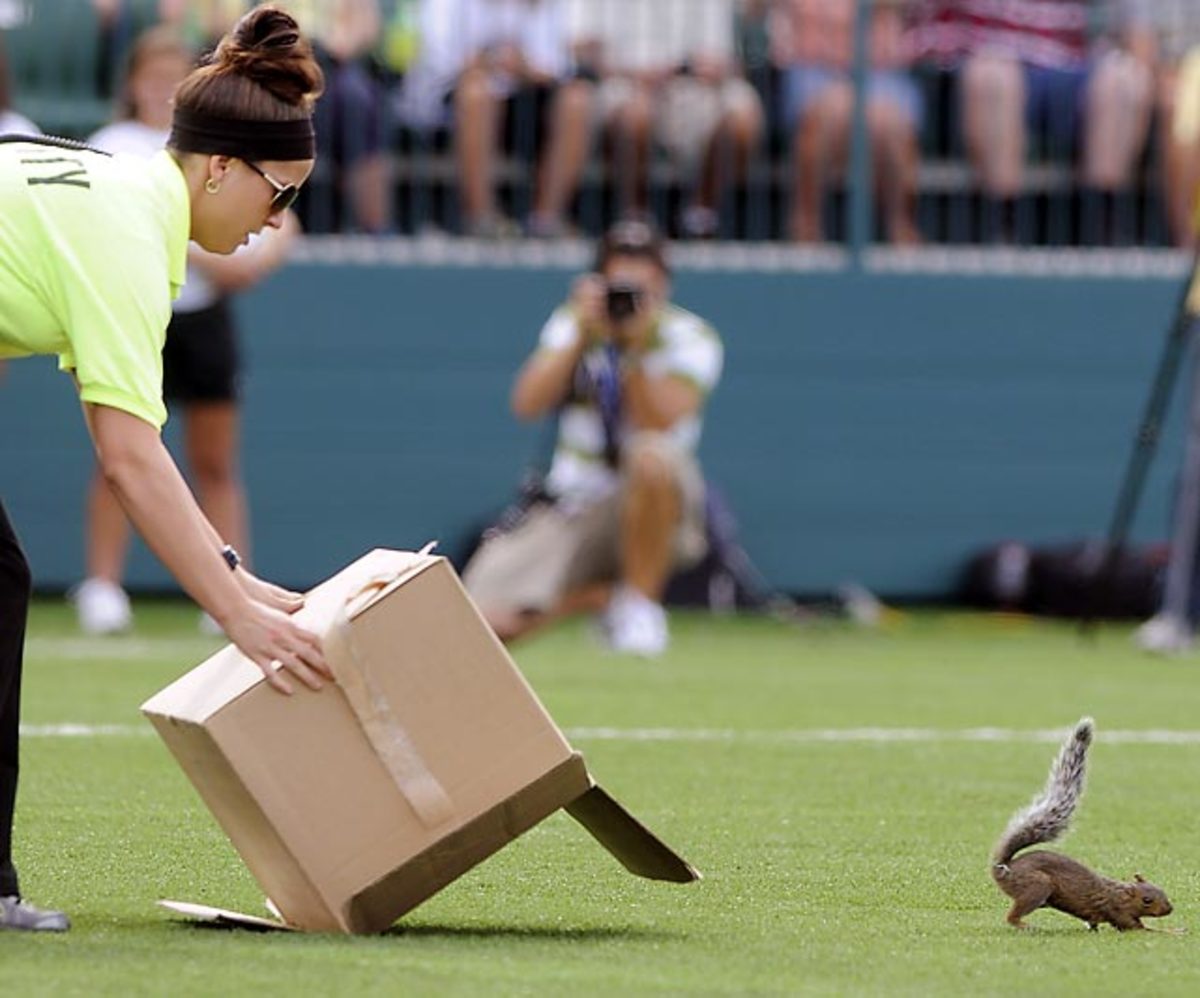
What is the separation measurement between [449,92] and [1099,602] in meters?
4.12

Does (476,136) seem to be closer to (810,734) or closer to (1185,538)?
(1185,538)

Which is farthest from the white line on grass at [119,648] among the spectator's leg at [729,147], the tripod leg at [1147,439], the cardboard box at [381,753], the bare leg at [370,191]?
the cardboard box at [381,753]

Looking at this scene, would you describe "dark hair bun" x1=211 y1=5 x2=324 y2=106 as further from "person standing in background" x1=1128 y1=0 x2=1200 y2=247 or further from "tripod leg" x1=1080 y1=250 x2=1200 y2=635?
"person standing in background" x1=1128 y1=0 x2=1200 y2=247

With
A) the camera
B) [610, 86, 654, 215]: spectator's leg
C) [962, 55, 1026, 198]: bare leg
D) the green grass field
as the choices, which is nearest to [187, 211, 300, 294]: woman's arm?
the camera

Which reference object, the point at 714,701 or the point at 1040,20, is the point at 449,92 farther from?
the point at 714,701

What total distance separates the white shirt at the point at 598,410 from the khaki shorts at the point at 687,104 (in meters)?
3.13

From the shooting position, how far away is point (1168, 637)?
457 inches

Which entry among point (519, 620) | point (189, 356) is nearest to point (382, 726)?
point (519, 620)

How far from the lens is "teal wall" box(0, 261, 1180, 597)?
1384 centimetres

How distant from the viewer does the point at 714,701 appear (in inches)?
363

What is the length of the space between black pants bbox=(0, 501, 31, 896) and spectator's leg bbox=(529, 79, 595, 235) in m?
9.51

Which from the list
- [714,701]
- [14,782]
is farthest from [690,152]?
[14,782]

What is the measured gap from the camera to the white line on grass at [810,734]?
315 inches

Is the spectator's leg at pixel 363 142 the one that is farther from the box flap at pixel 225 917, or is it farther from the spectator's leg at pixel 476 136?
the box flap at pixel 225 917
